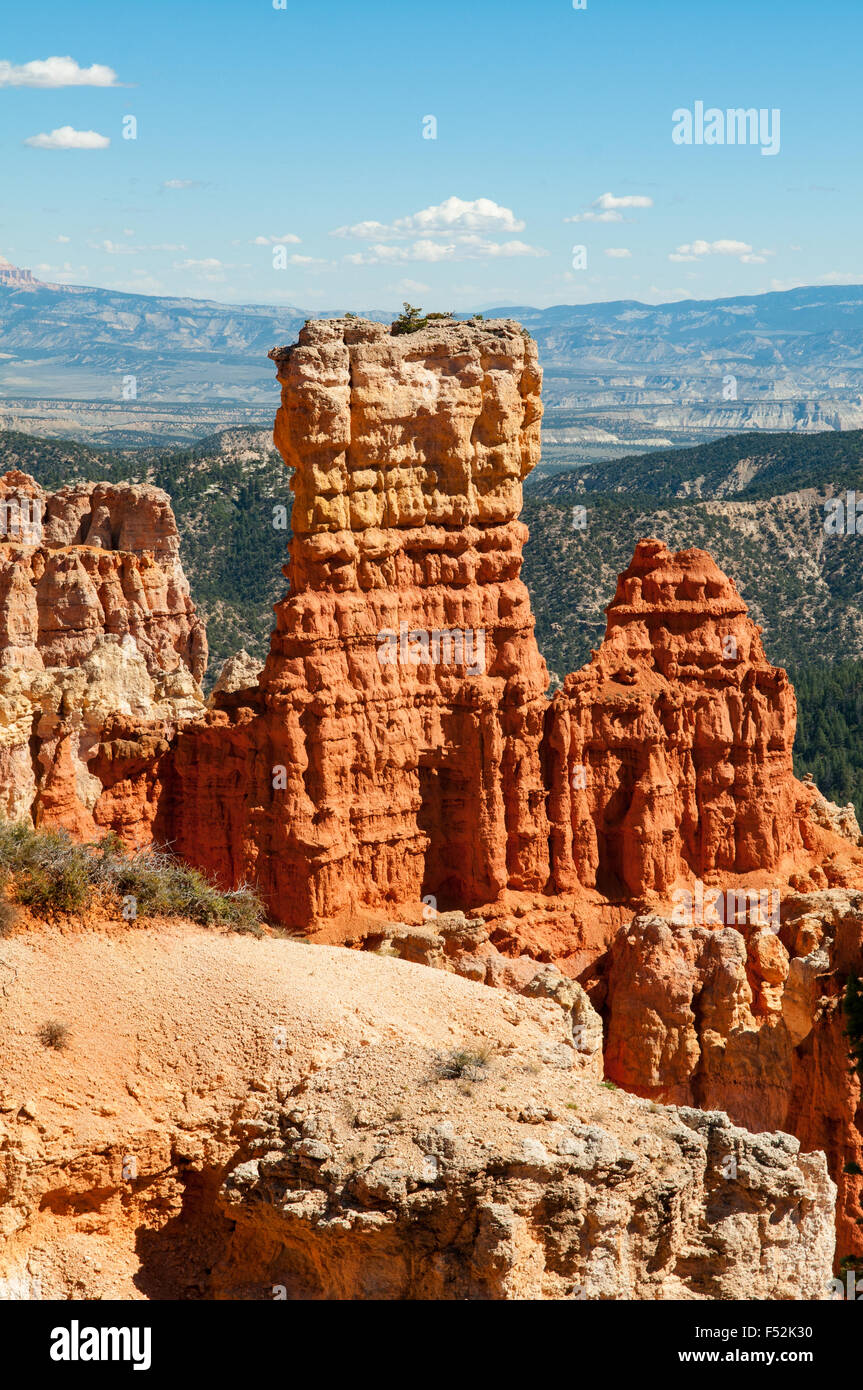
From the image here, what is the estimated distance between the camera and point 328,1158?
50.5 feet

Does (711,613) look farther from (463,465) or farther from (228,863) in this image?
(228,863)

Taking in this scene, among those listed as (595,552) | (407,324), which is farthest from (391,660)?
(595,552)

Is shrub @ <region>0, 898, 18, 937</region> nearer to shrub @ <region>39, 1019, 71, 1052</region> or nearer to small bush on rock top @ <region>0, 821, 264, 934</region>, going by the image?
small bush on rock top @ <region>0, 821, 264, 934</region>

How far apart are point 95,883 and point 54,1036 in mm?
1958

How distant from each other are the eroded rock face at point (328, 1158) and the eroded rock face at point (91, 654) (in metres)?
13.7

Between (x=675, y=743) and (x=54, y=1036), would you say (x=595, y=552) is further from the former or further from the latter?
(x=54, y=1036)

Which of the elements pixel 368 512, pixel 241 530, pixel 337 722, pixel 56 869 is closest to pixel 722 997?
pixel 337 722

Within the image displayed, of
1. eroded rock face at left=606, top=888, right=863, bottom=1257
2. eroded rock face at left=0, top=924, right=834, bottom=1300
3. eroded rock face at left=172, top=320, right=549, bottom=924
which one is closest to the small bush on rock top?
eroded rock face at left=0, top=924, right=834, bottom=1300

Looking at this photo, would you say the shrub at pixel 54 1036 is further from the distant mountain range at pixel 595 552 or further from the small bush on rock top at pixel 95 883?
the distant mountain range at pixel 595 552

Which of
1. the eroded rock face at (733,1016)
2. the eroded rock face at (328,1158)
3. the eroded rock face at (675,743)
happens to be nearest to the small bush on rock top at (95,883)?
the eroded rock face at (328,1158)

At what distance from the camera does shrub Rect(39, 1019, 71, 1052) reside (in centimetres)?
1576

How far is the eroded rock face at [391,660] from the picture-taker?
32781 mm

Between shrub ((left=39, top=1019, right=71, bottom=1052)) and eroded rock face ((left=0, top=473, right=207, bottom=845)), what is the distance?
14.0 metres

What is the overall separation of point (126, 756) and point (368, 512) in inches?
272
